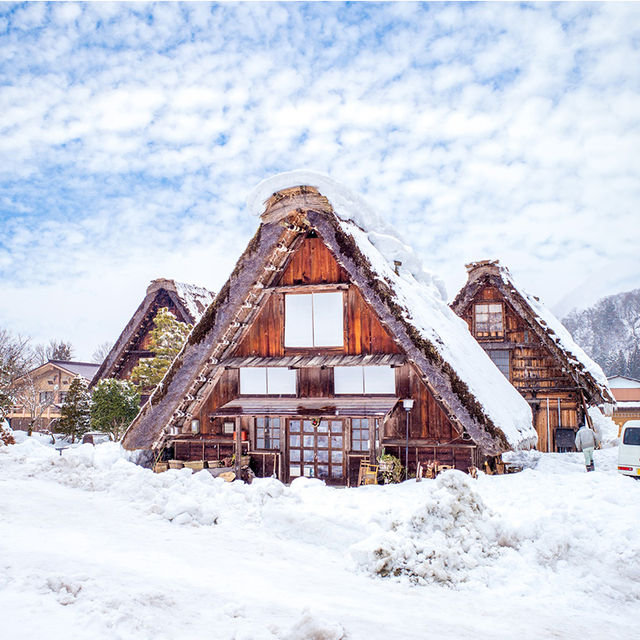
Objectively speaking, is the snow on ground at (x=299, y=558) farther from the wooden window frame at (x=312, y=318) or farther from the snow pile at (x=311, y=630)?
the wooden window frame at (x=312, y=318)

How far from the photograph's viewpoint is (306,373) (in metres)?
13.9

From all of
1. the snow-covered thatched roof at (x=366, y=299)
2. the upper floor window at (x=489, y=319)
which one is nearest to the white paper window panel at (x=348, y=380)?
the snow-covered thatched roof at (x=366, y=299)

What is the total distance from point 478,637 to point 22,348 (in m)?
38.5

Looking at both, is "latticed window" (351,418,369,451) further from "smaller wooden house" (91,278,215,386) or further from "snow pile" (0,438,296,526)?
"smaller wooden house" (91,278,215,386)

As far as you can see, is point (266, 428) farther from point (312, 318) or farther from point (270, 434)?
point (312, 318)

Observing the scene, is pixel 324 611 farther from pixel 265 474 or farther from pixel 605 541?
pixel 265 474

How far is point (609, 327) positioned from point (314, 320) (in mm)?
89157

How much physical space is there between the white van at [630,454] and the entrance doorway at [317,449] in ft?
22.1

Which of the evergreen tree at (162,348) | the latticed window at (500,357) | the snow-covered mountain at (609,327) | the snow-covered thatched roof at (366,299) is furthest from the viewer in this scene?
the snow-covered mountain at (609,327)

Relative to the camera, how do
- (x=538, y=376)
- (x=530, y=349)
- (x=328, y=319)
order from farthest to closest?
1. (x=530, y=349)
2. (x=538, y=376)
3. (x=328, y=319)

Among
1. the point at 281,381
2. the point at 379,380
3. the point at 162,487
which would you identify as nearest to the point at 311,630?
the point at 162,487

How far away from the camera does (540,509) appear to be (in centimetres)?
809

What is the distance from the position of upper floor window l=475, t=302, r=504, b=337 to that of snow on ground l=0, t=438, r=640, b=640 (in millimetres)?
12237

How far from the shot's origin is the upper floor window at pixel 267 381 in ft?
46.0
